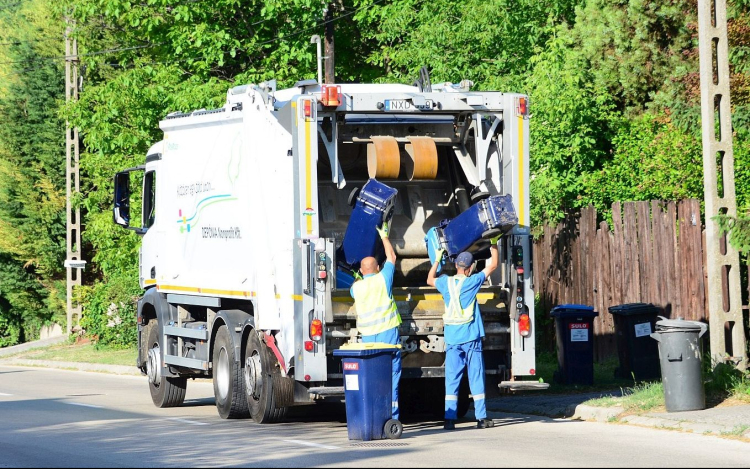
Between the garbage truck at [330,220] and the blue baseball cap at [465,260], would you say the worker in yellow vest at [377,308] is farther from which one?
the blue baseball cap at [465,260]

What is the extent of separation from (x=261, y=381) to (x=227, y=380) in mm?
997

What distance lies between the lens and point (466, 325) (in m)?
12.1

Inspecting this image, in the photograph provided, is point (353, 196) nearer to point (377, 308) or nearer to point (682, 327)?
point (377, 308)

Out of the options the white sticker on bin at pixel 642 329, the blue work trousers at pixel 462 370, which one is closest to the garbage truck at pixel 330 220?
the blue work trousers at pixel 462 370

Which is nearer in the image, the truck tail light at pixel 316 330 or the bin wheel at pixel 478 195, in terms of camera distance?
the truck tail light at pixel 316 330

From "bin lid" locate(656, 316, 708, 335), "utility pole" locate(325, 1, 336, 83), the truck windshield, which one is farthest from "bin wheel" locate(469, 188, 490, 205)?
"utility pole" locate(325, 1, 336, 83)

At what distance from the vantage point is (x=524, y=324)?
12562 millimetres

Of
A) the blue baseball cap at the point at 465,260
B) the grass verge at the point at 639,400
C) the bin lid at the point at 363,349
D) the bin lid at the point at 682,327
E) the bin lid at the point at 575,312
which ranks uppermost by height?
the blue baseball cap at the point at 465,260

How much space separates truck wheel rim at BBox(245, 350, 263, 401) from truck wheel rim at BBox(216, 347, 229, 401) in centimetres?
57

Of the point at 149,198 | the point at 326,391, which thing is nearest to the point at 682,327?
the point at 326,391

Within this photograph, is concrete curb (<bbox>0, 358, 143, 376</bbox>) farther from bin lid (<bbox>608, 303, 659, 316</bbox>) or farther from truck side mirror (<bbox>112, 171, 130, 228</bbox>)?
bin lid (<bbox>608, 303, 659, 316</bbox>)

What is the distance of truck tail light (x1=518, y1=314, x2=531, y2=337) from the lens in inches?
495

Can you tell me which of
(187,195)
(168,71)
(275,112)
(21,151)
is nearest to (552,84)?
(187,195)

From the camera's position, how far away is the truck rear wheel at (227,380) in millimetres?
13711
